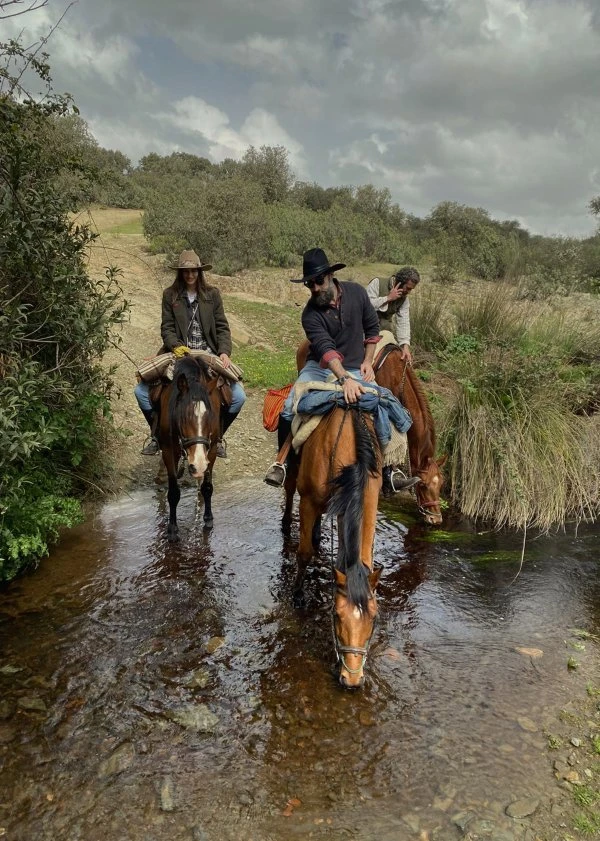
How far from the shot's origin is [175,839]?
2.71 m

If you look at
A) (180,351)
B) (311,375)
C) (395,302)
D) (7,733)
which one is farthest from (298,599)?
(395,302)

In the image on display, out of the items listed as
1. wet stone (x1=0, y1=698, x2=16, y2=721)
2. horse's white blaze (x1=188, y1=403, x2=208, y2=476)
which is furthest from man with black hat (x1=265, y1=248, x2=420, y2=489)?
wet stone (x1=0, y1=698, x2=16, y2=721)

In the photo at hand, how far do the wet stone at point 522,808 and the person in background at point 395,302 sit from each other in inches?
205

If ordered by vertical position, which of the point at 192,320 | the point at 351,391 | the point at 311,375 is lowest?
the point at 351,391

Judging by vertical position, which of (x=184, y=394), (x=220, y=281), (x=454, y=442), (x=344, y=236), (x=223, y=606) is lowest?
(x=223, y=606)

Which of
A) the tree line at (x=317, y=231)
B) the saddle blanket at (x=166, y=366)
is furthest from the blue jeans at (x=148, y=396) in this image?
the tree line at (x=317, y=231)

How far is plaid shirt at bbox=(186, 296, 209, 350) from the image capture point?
20.8ft

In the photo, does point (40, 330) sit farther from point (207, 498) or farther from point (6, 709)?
point (6, 709)

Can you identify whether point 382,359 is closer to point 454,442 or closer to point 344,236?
point 454,442

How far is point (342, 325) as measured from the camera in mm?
5078

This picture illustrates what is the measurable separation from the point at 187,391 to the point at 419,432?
286cm

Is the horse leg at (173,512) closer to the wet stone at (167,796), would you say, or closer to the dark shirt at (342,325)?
the dark shirt at (342,325)

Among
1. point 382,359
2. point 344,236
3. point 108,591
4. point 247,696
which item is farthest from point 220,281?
point 247,696

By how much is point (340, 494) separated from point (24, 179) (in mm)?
3956
